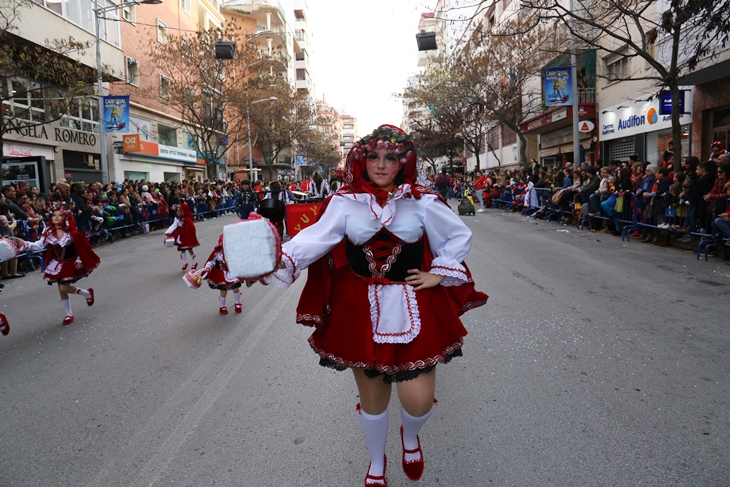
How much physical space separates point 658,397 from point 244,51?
3159 cm

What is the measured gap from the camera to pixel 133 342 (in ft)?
19.2

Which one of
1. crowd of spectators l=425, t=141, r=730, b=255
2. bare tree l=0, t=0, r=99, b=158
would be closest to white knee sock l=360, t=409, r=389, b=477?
crowd of spectators l=425, t=141, r=730, b=255

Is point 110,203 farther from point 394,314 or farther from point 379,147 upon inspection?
point 394,314

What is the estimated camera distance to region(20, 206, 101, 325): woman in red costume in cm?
693

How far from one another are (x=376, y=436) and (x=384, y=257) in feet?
3.03

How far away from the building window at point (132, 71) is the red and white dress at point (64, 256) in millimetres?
27060

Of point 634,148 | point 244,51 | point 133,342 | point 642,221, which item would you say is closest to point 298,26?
point 244,51

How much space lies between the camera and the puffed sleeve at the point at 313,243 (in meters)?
2.55

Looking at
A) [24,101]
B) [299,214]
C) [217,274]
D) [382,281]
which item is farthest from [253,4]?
[382,281]

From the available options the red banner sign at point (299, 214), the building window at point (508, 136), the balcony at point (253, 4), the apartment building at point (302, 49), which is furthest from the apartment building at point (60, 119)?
→ the apartment building at point (302, 49)

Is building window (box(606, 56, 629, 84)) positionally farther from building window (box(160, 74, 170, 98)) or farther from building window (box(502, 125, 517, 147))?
building window (box(160, 74, 170, 98))

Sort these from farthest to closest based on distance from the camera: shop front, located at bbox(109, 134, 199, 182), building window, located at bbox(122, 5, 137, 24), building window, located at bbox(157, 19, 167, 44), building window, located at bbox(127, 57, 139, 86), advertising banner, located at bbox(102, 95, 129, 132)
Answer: building window, located at bbox(157, 19, 167, 44), building window, located at bbox(127, 57, 139, 86), building window, located at bbox(122, 5, 137, 24), shop front, located at bbox(109, 134, 199, 182), advertising banner, located at bbox(102, 95, 129, 132)

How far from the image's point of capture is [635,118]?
2208 centimetres

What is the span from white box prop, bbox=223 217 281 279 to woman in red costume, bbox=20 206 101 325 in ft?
18.3
